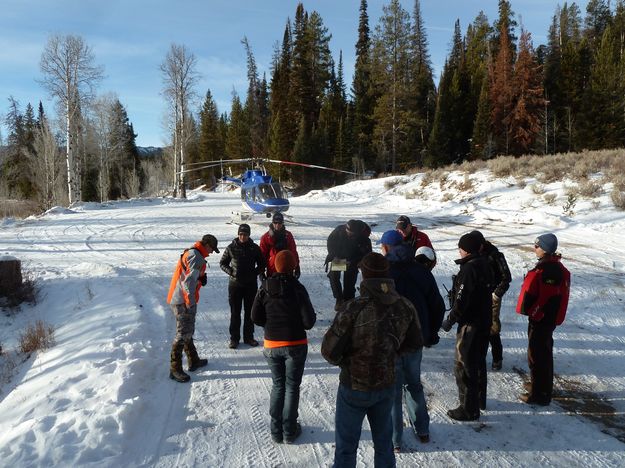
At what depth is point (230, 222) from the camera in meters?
16.6

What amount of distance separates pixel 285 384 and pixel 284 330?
558 millimetres

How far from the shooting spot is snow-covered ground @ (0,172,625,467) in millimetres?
3688

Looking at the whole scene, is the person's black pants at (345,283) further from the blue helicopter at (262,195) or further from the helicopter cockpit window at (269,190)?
the helicopter cockpit window at (269,190)

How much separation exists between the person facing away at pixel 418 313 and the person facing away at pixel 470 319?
0.30 meters

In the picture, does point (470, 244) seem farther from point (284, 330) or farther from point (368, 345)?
point (284, 330)

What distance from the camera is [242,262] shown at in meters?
5.63

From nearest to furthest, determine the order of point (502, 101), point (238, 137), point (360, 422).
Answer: point (360, 422), point (502, 101), point (238, 137)

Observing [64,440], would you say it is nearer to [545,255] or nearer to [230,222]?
[545,255]

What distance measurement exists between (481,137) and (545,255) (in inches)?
Answer: 1492

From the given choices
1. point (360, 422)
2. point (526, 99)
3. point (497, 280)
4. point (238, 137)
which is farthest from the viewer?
point (238, 137)

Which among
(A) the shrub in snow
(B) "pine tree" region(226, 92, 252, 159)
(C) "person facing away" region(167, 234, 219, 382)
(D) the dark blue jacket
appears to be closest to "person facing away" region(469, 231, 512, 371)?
(D) the dark blue jacket

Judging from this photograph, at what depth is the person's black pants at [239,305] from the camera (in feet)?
18.8

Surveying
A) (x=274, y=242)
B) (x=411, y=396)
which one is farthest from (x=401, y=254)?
(x=274, y=242)

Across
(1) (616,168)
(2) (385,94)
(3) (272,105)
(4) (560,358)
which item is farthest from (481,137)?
(4) (560,358)
